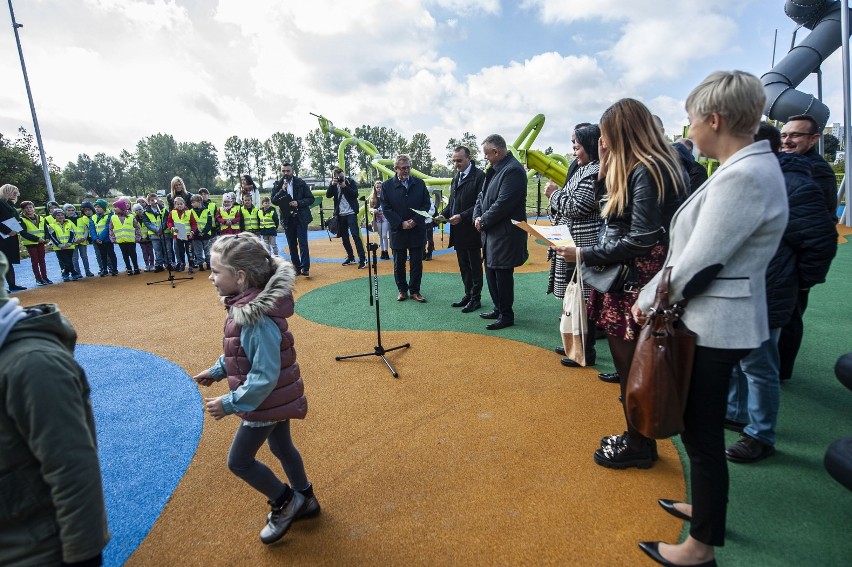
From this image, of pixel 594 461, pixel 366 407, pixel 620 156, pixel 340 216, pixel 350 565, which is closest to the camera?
pixel 350 565

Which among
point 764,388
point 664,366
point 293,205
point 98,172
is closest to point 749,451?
point 764,388

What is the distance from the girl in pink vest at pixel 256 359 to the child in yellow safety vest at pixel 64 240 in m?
Answer: 9.82

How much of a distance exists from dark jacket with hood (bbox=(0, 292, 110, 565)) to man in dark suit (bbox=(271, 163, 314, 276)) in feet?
24.3

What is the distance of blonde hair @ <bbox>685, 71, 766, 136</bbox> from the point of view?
1.46 m

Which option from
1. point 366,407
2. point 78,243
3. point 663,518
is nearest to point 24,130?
point 78,243

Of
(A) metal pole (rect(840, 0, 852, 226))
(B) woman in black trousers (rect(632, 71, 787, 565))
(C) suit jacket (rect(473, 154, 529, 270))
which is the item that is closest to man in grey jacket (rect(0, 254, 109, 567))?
Answer: (B) woman in black trousers (rect(632, 71, 787, 565))

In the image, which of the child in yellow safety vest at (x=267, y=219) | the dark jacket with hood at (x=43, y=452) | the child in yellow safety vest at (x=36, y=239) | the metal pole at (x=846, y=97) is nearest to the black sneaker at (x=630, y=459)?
the dark jacket with hood at (x=43, y=452)

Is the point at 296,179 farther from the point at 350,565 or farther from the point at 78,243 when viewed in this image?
the point at 350,565

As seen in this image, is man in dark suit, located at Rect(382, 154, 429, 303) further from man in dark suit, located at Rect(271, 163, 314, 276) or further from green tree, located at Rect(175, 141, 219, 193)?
green tree, located at Rect(175, 141, 219, 193)

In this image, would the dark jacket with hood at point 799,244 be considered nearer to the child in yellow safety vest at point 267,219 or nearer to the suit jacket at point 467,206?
the suit jacket at point 467,206

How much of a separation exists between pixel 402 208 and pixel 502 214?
194 cm

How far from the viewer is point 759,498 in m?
2.27

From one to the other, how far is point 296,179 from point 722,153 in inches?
323

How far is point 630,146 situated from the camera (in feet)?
7.10
